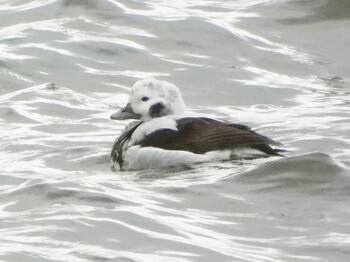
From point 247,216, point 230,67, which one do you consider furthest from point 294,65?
point 247,216

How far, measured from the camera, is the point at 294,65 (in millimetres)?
13609

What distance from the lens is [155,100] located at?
33.7ft

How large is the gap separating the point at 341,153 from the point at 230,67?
3.90 m

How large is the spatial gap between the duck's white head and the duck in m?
0.10

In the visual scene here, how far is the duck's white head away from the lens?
10242 mm

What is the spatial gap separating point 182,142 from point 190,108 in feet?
8.41

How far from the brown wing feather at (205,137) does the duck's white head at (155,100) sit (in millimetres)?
550

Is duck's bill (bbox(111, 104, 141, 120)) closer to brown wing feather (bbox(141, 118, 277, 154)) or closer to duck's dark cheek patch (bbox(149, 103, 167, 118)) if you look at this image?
duck's dark cheek patch (bbox(149, 103, 167, 118))

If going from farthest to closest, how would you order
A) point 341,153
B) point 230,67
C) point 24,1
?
point 24,1 → point 230,67 → point 341,153

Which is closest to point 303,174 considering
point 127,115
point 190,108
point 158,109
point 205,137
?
point 205,137

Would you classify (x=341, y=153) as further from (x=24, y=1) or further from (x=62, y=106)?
(x=24, y=1)

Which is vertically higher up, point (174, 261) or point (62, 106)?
point (174, 261)

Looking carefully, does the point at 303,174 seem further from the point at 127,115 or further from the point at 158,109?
the point at 127,115

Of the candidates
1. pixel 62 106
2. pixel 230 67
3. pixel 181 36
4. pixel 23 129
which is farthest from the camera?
pixel 181 36
